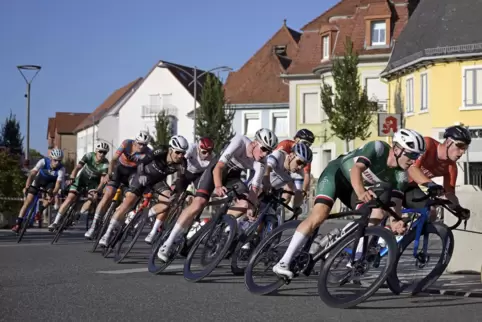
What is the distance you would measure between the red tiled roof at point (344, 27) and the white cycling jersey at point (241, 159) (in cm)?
3593

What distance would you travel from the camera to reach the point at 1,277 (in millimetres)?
11789

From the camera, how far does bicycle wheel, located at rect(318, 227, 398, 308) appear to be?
887 cm

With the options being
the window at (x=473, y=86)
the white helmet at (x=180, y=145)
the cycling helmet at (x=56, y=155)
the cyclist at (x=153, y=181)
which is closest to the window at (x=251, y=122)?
the window at (x=473, y=86)

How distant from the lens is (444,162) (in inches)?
419

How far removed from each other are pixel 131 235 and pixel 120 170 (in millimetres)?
3302

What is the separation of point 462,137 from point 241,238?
9.18 feet

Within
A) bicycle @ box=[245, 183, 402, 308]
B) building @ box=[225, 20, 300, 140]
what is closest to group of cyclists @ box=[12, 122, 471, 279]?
bicycle @ box=[245, 183, 402, 308]

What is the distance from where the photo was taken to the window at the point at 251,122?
67.6 metres

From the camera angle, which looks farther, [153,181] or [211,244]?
[153,181]

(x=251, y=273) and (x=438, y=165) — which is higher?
(x=438, y=165)

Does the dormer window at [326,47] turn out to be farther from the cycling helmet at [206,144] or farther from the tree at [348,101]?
the cycling helmet at [206,144]

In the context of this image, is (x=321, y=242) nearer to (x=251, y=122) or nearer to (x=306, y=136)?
(x=306, y=136)

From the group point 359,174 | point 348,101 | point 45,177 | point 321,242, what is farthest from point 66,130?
point 359,174

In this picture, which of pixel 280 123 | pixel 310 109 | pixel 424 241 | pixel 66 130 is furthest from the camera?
pixel 66 130
